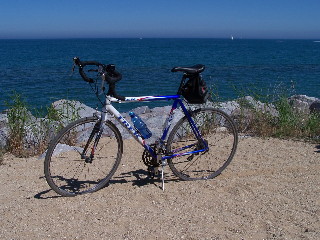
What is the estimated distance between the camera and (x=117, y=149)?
16.2 feet

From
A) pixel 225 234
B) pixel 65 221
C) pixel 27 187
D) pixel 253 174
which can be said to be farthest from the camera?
pixel 253 174

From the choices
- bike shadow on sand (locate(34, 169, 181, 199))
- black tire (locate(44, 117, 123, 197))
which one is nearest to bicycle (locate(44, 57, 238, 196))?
black tire (locate(44, 117, 123, 197))

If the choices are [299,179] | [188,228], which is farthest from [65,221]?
[299,179]

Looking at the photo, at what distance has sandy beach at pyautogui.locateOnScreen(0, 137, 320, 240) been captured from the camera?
388 centimetres

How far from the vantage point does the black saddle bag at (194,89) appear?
15.8ft

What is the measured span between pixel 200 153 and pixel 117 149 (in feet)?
3.64

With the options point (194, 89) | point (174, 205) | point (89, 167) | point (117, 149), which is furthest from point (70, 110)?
point (174, 205)

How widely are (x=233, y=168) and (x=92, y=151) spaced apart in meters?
2.05

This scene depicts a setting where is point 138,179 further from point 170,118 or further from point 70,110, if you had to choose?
point 70,110

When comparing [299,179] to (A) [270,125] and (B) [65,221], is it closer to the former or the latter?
(A) [270,125]

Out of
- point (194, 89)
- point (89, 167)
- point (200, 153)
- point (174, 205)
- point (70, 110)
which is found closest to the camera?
point (174, 205)

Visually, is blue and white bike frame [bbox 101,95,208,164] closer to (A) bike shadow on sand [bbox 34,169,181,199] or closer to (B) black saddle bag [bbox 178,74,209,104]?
(B) black saddle bag [bbox 178,74,209,104]

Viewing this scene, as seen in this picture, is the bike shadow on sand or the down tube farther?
the bike shadow on sand

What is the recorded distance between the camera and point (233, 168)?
222 inches
